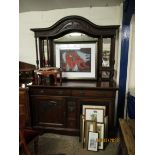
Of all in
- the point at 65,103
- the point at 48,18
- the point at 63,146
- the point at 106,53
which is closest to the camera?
the point at 63,146

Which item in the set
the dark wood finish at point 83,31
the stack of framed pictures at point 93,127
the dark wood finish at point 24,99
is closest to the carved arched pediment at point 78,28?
the dark wood finish at point 83,31

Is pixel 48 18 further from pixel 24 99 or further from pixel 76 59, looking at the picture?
pixel 24 99

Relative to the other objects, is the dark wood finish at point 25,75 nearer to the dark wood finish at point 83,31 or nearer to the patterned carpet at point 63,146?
the dark wood finish at point 83,31

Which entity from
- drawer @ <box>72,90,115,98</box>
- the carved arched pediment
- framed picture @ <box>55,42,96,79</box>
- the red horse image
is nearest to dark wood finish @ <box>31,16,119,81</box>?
the carved arched pediment

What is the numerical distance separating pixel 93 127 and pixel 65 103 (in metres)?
0.58

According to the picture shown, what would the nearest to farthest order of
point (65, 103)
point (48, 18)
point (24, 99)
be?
point (65, 103) < point (24, 99) < point (48, 18)

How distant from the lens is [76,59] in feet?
9.11

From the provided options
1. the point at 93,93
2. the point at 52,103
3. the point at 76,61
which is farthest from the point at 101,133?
the point at 76,61

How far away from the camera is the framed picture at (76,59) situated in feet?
8.87

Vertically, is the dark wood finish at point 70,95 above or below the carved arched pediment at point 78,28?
below

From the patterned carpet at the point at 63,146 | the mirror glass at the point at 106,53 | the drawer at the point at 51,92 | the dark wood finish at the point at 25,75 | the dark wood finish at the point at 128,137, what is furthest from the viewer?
the dark wood finish at the point at 25,75

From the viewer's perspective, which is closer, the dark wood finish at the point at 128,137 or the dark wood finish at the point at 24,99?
the dark wood finish at the point at 128,137
